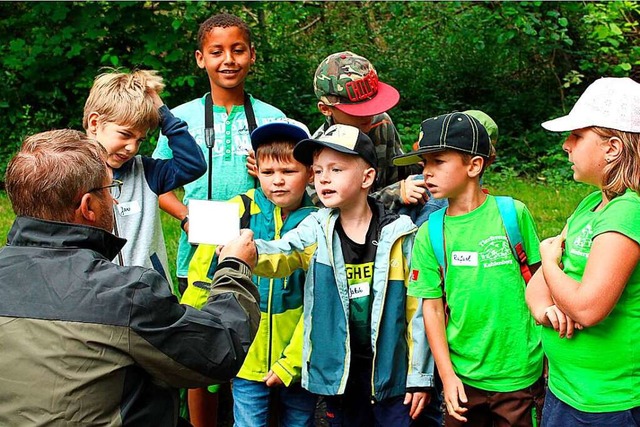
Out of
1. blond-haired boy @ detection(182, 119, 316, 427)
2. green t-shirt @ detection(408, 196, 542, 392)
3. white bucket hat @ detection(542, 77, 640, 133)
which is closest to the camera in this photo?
white bucket hat @ detection(542, 77, 640, 133)

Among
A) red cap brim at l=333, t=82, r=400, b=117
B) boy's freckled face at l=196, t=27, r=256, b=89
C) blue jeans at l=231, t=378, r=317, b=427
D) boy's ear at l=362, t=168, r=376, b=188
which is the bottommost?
blue jeans at l=231, t=378, r=317, b=427

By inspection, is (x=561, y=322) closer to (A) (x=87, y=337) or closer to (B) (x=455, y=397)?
(B) (x=455, y=397)

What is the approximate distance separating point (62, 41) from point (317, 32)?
4.90m

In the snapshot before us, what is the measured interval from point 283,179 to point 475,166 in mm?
907

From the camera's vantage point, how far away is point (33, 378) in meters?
2.29

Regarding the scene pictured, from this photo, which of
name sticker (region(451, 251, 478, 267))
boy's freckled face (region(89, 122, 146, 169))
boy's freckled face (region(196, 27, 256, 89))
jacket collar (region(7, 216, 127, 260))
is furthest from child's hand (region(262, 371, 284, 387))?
boy's freckled face (region(196, 27, 256, 89))

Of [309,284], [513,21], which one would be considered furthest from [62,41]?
[309,284]

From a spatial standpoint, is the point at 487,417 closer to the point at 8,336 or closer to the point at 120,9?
the point at 8,336

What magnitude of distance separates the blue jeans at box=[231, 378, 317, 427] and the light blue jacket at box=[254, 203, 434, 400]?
0.85 ft

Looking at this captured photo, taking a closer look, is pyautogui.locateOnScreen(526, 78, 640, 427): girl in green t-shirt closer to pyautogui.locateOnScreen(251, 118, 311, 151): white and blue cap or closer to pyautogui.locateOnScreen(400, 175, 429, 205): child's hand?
pyautogui.locateOnScreen(400, 175, 429, 205): child's hand

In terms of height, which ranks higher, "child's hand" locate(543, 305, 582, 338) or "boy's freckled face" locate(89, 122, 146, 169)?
"boy's freckled face" locate(89, 122, 146, 169)

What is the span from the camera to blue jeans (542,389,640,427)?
2.82 meters

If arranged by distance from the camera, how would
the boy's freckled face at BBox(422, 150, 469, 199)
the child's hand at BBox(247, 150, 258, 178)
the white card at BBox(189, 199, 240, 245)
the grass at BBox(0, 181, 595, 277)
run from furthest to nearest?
the grass at BBox(0, 181, 595, 277) < the child's hand at BBox(247, 150, 258, 178) < the boy's freckled face at BBox(422, 150, 469, 199) < the white card at BBox(189, 199, 240, 245)

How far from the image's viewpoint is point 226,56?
15.3 feet
